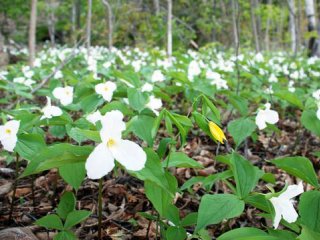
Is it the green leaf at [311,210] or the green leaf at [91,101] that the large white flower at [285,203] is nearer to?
the green leaf at [311,210]

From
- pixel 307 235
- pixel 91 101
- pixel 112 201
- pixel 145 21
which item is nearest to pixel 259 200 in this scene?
pixel 307 235

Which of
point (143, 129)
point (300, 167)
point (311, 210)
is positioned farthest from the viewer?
point (143, 129)

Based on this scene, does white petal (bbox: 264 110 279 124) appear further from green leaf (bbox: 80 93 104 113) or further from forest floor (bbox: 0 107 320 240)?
green leaf (bbox: 80 93 104 113)

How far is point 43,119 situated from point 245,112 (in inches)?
46.2

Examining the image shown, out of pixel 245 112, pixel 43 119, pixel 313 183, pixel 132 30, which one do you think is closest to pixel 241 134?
pixel 245 112

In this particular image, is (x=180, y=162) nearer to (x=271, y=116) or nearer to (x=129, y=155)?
(x=129, y=155)

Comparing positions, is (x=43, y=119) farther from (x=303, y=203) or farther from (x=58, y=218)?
(x=303, y=203)

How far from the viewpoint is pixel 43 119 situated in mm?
1391

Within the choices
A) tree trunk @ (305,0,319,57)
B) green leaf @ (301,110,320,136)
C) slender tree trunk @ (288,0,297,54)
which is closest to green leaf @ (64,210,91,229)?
green leaf @ (301,110,320,136)

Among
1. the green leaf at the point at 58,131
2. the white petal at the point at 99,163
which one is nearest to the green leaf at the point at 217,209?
the white petal at the point at 99,163

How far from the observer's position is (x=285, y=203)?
0.98 metres

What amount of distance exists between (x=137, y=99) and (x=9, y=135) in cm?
71

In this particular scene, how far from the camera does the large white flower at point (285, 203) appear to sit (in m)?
0.97

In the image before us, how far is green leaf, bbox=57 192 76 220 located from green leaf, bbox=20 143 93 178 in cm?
31
